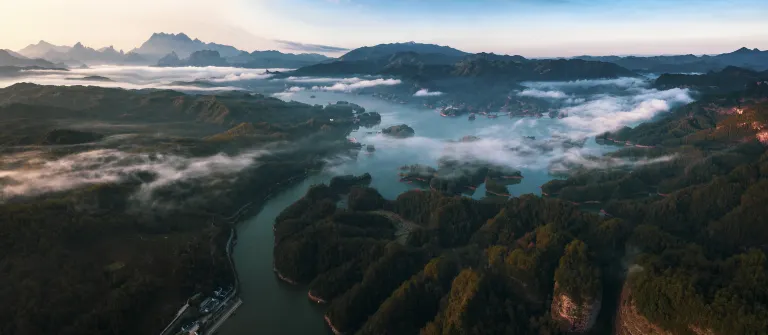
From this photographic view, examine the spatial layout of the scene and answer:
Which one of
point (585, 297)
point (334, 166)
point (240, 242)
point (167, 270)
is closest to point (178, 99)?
point (334, 166)

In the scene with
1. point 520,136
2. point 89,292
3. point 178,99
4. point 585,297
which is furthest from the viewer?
point 178,99

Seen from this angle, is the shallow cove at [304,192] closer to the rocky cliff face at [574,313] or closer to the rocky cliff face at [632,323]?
the rocky cliff face at [574,313]

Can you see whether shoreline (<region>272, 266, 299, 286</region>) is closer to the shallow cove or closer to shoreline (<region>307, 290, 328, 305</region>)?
the shallow cove

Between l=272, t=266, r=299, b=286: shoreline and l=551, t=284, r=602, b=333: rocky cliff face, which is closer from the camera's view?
l=551, t=284, r=602, b=333: rocky cliff face

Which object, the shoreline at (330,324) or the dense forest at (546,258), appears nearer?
the dense forest at (546,258)

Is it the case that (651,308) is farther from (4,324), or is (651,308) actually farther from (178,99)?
(178,99)

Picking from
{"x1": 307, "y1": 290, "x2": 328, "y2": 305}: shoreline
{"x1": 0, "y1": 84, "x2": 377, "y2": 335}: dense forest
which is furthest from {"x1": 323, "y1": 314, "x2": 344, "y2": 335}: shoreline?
{"x1": 0, "y1": 84, "x2": 377, "y2": 335}: dense forest

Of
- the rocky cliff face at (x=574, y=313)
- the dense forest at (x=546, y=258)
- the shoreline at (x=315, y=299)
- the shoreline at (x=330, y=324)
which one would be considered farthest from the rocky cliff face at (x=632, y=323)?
the shoreline at (x=315, y=299)
